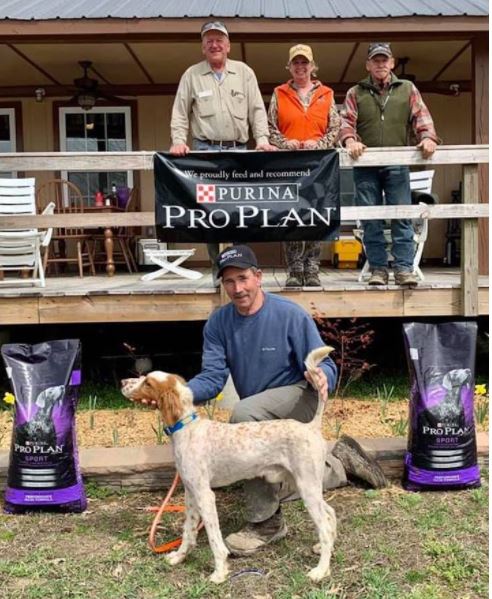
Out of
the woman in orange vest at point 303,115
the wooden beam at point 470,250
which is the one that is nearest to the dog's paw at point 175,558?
the woman in orange vest at point 303,115

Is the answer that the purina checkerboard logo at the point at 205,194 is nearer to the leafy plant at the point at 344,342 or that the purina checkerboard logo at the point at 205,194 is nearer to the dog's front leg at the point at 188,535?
the leafy plant at the point at 344,342

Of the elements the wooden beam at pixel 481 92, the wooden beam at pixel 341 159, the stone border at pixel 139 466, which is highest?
the wooden beam at pixel 481 92

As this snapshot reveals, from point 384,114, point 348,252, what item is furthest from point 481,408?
point 348,252

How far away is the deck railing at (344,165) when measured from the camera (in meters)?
4.73

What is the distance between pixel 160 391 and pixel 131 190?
19.7ft

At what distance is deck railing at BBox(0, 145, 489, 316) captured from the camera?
4734mm

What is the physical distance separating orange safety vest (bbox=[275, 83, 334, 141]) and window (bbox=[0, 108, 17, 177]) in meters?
5.21

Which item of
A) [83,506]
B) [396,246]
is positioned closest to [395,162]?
[396,246]

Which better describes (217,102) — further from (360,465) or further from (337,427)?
(360,465)

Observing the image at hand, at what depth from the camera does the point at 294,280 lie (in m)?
5.07

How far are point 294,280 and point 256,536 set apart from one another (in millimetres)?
2391

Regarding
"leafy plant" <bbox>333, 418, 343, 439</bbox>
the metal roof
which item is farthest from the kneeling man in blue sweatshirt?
the metal roof

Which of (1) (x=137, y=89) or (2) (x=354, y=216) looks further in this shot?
(1) (x=137, y=89)

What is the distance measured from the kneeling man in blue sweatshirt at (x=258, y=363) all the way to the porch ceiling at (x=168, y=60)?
440 centimetres
